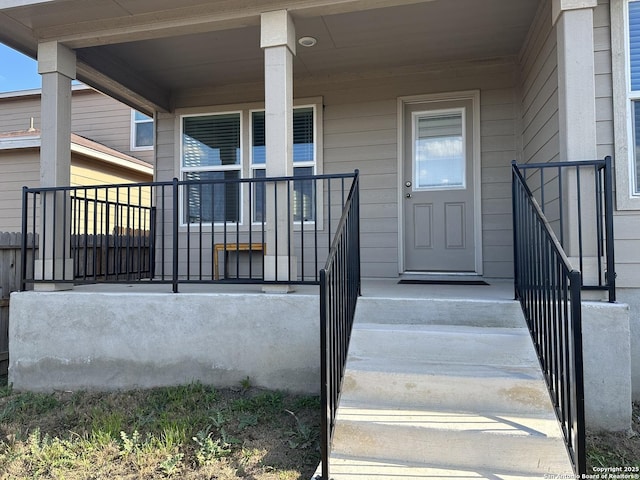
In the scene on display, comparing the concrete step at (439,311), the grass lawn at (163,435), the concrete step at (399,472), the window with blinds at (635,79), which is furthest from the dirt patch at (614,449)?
the window with blinds at (635,79)

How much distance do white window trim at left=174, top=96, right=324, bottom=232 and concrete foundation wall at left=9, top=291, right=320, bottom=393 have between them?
1706mm

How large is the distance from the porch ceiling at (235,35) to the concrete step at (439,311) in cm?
222

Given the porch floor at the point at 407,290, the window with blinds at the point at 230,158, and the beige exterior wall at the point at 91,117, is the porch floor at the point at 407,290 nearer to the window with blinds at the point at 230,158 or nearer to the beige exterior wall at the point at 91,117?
the window with blinds at the point at 230,158

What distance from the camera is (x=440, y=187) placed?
4.70 m

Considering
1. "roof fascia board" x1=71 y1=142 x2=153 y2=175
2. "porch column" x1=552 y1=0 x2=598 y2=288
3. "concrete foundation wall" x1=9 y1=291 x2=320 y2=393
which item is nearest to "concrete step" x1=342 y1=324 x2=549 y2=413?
"concrete foundation wall" x1=9 y1=291 x2=320 y2=393

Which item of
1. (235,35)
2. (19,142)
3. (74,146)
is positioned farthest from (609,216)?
(19,142)

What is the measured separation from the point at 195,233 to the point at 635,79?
14.2 feet

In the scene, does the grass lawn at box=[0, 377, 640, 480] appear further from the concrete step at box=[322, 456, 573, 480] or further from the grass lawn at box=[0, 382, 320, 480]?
the concrete step at box=[322, 456, 573, 480]

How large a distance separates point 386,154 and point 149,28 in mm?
2546

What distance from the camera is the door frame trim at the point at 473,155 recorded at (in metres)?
4.54

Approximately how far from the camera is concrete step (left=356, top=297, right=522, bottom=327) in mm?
2887

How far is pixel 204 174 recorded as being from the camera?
5348 mm

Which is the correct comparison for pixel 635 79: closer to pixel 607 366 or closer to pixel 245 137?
pixel 607 366

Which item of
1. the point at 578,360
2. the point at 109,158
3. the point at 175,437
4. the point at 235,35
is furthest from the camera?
the point at 109,158
